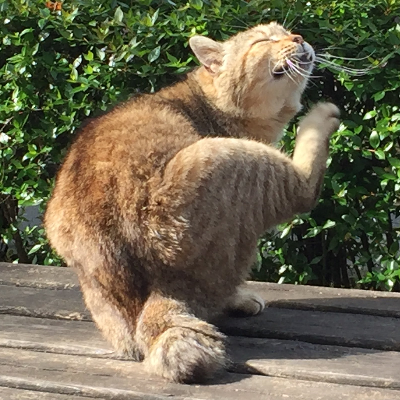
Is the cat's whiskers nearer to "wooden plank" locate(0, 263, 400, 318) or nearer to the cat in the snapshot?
the cat

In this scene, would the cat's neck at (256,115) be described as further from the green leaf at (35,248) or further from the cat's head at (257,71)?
the green leaf at (35,248)

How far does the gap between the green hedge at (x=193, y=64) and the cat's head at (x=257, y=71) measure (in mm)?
339

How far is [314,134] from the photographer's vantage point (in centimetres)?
279

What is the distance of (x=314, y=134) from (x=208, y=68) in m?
0.65

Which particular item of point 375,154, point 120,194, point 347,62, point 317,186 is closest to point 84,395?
point 120,194

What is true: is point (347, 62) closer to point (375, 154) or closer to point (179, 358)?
point (375, 154)

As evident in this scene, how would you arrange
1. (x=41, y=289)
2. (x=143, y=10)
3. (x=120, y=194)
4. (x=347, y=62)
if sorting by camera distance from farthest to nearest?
(x=143, y=10) < (x=347, y=62) < (x=41, y=289) < (x=120, y=194)

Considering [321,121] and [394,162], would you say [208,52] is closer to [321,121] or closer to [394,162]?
[321,121]

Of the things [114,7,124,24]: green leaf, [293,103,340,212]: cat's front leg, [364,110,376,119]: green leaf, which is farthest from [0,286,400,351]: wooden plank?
[114,7,124,24]: green leaf

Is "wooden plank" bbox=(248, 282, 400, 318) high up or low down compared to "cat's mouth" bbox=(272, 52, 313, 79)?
down

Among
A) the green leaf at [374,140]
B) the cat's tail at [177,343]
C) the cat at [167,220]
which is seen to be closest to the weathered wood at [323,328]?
the cat at [167,220]

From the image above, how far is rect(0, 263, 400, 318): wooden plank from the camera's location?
2.89 metres

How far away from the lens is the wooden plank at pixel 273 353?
2203 mm

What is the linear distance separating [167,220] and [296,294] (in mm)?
1043
